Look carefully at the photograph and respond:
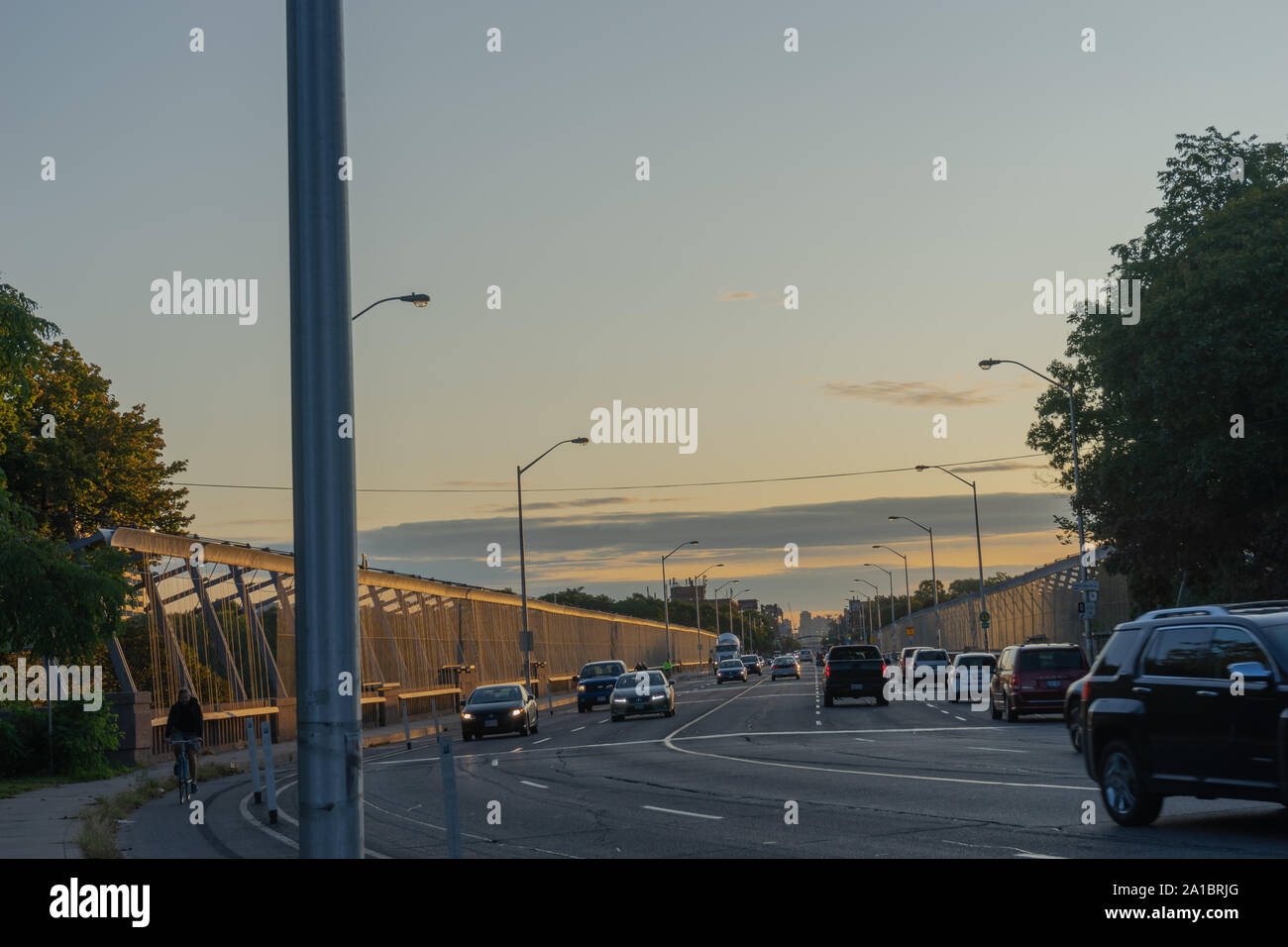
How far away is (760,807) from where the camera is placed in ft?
56.9

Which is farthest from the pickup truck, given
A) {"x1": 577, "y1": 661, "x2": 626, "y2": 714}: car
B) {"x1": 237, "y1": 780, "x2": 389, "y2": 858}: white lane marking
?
{"x1": 237, "y1": 780, "x2": 389, "y2": 858}: white lane marking

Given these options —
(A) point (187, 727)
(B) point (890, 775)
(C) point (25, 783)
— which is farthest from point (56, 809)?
(B) point (890, 775)

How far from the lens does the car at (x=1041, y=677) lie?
113 feet

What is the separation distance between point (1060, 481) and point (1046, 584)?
11944 millimetres

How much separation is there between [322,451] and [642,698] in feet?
135

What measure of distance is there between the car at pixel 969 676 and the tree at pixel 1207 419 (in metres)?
6.01

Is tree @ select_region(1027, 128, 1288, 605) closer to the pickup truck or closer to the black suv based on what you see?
the pickup truck

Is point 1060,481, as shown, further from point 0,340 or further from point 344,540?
point 344,540

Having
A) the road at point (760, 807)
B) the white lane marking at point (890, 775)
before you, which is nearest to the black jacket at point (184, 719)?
the road at point (760, 807)

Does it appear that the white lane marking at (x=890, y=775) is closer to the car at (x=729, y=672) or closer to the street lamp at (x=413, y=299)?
the street lamp at (x=413, y=299)

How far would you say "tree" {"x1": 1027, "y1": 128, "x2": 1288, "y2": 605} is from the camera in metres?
38.5

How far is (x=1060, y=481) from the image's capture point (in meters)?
68.4

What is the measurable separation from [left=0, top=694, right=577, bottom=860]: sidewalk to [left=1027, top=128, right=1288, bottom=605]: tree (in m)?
25.3
